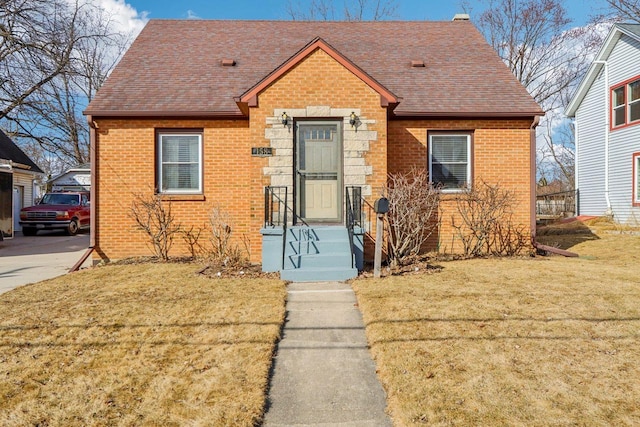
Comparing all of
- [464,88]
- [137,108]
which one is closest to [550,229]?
[464,88]

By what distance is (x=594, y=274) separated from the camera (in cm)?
704

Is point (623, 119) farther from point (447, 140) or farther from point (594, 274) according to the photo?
point (594, 274)

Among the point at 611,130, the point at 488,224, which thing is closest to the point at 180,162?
the point at 488,224

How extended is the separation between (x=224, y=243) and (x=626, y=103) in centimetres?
1518

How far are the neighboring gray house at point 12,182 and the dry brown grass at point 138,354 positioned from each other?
11.1 meters

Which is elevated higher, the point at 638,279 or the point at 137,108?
the point at 137,108

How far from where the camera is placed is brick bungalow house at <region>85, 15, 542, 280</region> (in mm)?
8094

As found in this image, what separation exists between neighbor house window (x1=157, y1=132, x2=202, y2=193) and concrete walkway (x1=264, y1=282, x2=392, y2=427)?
16.0 feet

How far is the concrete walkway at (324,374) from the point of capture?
3.06 meters

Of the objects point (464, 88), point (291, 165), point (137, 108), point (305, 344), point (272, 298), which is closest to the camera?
point (305, 344)

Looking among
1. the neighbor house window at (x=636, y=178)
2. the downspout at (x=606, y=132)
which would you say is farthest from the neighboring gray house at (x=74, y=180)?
the neighbor house window at (x=636, y=178)

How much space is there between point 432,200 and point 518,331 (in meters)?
4.26

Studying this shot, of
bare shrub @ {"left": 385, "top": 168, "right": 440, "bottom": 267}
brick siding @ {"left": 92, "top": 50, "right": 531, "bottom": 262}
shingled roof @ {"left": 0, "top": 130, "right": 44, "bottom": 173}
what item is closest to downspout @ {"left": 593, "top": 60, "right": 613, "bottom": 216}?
brick siding @ {"left": 92, "top": 50, "right": 531, "bottom": 262}

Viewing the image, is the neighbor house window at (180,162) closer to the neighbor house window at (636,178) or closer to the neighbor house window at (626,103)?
the neighbor house window at (636,178)
